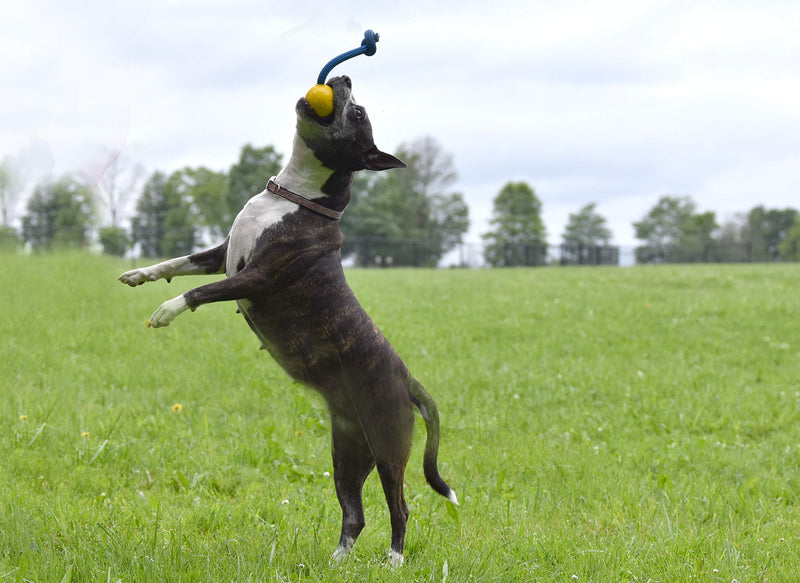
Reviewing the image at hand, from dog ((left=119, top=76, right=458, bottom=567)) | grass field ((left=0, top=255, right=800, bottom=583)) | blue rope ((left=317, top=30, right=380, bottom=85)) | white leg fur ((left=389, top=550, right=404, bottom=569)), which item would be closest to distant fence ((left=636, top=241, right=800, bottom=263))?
grass field ((left=0, top=255, right=800, bottom=583))

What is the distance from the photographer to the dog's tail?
3.22 metres

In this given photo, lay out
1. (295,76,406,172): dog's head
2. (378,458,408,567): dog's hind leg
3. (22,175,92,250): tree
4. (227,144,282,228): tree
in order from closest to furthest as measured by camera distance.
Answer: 1. (295,76,406,172): dog's head
2. (22,175,92,250): tree
3. (378,458,408,567): dog's hind leg
4. (227,144,282,228): tree

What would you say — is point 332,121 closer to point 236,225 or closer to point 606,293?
point 236,225

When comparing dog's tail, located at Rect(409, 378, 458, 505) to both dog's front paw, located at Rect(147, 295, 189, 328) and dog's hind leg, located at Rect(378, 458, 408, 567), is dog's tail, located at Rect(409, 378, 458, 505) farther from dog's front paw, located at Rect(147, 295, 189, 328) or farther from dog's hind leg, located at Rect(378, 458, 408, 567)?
dog's front paw, located at Rect(147, 295, 189, 328)

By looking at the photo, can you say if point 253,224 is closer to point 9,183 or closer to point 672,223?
point 9,183

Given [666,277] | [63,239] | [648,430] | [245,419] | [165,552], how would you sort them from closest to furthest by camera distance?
1. [165,552]
2. [63,239]
3. [245,419]
4. [648,430]
5. [666,277]

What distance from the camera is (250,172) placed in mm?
5594

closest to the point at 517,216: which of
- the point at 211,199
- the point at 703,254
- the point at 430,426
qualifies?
the point at 703,254

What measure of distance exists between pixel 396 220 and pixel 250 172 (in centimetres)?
5657

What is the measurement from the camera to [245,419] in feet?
20.4

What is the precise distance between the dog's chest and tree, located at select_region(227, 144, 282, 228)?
146 centimetres

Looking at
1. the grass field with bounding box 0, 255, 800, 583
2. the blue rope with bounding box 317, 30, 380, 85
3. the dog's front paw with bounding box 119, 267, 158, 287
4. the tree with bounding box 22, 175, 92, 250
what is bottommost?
the grass field with bounding box 0, 255, 800, 583

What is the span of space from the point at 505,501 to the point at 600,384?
354 cm

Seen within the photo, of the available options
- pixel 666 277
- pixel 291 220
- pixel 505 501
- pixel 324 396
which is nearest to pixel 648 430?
pixel 505 501
